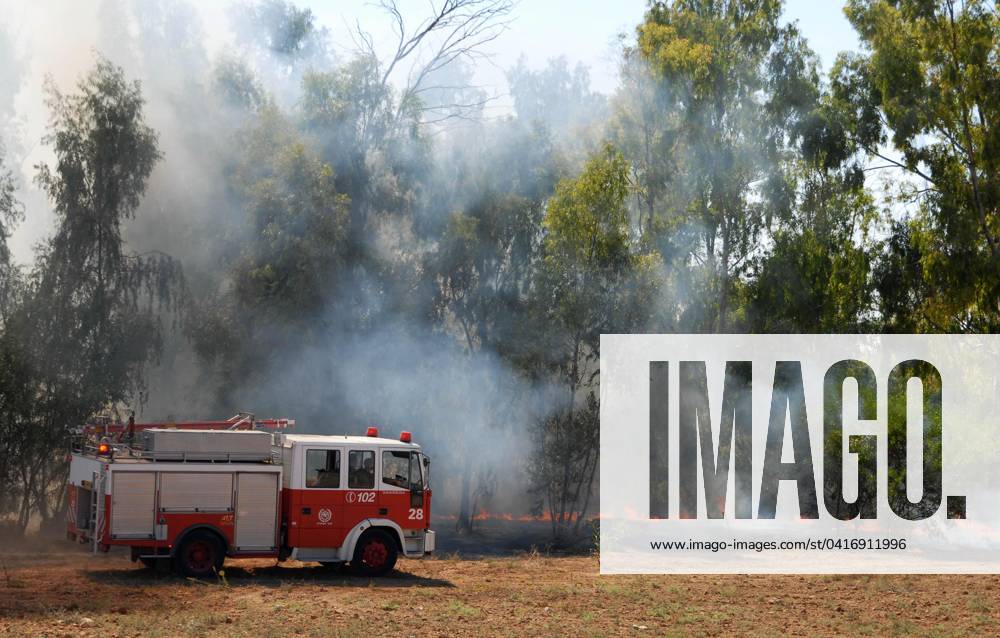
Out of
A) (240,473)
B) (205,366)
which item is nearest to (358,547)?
(240,473)

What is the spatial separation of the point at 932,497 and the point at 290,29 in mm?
31468

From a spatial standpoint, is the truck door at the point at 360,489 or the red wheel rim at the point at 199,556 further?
the truck door at the point at 360,489

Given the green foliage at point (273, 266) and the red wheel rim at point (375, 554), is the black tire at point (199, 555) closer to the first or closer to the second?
the red wheel rim at point (375, 554)

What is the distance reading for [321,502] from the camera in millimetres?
18016

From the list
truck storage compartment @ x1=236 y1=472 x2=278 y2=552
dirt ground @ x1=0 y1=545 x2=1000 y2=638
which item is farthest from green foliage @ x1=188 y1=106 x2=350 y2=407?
truck storage compartment @ x1=236 y1=472 x2=278 y2=552

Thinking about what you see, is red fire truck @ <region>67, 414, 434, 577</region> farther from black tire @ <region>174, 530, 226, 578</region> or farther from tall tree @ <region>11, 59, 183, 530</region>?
tall tree @ <region>11, 59, 183, 530</region>

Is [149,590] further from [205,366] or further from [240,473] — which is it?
[205,366]

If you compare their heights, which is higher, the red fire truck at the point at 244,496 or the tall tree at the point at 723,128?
the tall tree at the point at 723,128

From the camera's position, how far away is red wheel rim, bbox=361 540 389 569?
734 inches

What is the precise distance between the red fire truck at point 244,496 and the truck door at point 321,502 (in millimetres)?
17

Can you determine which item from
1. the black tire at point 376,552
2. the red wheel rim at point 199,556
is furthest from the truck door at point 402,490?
the red wheel rim at point 199,556

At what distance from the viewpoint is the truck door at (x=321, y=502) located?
706 inches

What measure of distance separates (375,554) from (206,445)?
11.6ft

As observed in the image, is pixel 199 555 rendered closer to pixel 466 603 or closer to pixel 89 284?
pixel 466 603
